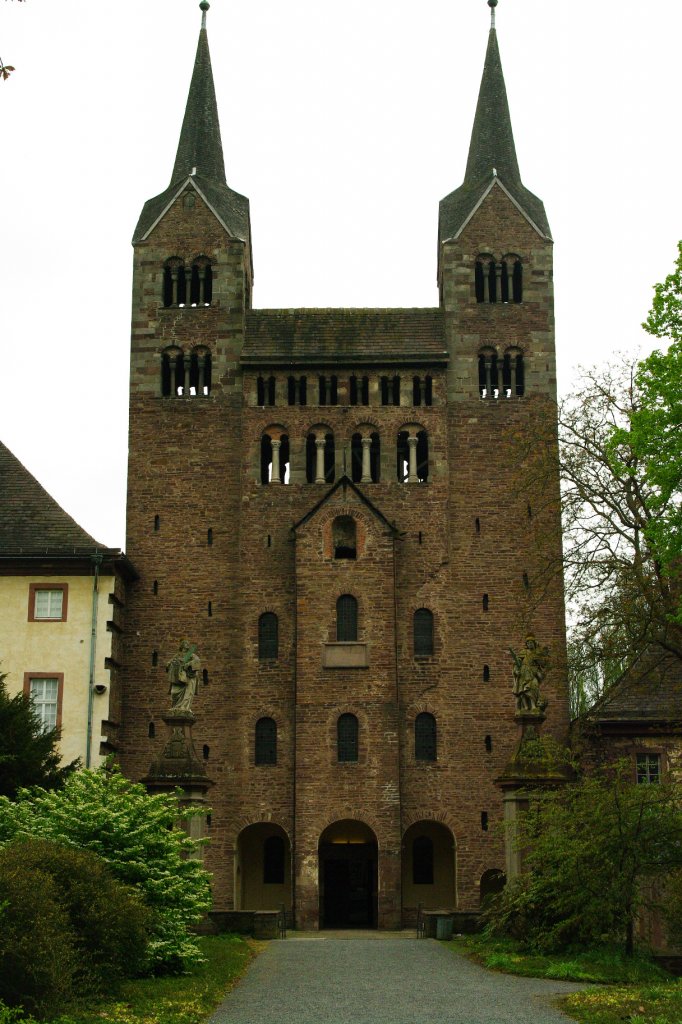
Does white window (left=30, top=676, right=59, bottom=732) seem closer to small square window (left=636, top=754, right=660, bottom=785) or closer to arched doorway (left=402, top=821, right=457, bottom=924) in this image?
arched doorway (left=402, top=821, right=457, bottom=924)

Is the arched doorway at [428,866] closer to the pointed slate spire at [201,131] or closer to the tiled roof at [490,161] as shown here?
the tiled roof at [490,161]

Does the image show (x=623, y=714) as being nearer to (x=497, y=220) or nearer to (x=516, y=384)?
(x=516, y=384)

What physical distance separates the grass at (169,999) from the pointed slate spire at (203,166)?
101ft

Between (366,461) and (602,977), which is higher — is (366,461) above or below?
above

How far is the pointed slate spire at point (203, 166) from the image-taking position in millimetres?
46562

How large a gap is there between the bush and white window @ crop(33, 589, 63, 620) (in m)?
22.5

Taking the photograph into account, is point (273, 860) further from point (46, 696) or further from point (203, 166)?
point (203, 166)

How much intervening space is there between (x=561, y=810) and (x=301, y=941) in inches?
390

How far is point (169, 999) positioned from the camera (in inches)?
653

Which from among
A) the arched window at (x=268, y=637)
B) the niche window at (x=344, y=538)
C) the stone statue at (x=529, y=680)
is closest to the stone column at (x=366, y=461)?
the niche window at (x=344, y=538)

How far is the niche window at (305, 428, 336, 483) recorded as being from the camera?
1724 inches

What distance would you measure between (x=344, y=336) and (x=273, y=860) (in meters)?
17.5

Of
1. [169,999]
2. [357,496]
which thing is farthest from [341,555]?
[169,999]

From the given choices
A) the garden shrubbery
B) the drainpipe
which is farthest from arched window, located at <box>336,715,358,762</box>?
the garden shrubbery
